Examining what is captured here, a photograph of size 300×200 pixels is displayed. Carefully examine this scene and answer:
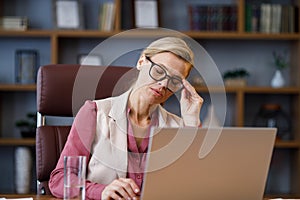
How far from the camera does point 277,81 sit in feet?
13.1

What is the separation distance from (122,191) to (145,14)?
260 centimetres

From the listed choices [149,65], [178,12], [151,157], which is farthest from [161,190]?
[178,12]

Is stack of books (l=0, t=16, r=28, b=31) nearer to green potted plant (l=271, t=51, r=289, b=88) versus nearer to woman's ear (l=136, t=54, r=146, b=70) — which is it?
green potted plant (l=271, t=51, r=289, b=88)

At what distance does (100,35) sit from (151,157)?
8.58 feet

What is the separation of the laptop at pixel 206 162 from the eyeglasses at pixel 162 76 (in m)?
0.46

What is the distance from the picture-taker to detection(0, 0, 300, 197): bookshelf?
387cm

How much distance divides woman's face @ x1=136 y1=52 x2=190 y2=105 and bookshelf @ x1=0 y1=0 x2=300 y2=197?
2061mm

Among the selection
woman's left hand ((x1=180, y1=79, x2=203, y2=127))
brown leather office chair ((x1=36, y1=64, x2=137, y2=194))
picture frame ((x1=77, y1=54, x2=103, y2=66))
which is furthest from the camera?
picture frame ((x1=77, y1=54, x2=103, y2=66))

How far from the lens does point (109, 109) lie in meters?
1.92

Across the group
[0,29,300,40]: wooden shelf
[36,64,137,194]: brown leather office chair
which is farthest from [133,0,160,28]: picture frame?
[36,64,137,194]: brown leather office chair

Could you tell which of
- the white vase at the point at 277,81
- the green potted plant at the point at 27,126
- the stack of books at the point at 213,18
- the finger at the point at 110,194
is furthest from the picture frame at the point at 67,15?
the finger at the point at 110,194

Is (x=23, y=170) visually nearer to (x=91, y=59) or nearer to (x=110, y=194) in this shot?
(x=91, y=59)

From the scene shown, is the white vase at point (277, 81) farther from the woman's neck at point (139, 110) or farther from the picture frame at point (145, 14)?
the woman's neck at point (139, 110)

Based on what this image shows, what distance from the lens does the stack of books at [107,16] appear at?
3924 mm
